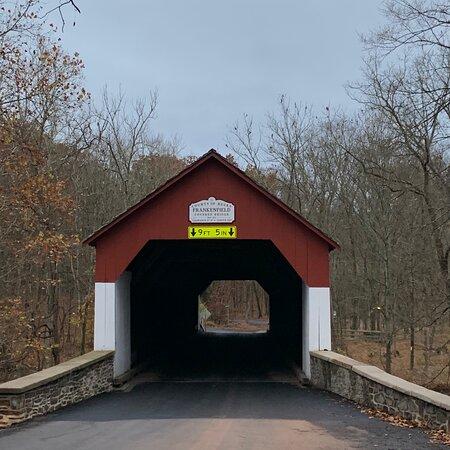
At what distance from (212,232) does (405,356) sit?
60.3 feet

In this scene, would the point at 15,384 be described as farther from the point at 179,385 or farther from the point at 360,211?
the point at 360,211

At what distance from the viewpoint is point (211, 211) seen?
13.7 metres

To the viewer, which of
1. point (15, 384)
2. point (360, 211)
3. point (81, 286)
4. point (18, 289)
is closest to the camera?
point (15, 384)

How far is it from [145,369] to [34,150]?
6.26 meters

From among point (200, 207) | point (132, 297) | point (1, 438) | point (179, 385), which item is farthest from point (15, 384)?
point (132, 297)

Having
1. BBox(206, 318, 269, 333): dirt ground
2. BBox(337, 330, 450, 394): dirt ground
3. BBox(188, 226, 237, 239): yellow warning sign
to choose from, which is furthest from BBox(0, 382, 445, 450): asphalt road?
BBox(206, 318, 269, 333): dirt ground

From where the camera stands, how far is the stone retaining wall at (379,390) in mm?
7359

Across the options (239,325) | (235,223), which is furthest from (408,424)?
(239,325)

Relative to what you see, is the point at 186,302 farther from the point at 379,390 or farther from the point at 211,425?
the point at 211,425

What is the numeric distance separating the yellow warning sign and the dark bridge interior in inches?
73.5

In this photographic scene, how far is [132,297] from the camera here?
52.6 feet

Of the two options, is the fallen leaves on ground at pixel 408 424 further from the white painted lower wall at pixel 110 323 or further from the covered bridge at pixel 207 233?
the white painted lower wall at pixel 110 323

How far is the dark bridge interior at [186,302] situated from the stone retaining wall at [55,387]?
3.32 metres

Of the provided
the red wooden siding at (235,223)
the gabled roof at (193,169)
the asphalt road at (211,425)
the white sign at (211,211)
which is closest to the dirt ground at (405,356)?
the red wooden siding at (235,223)
